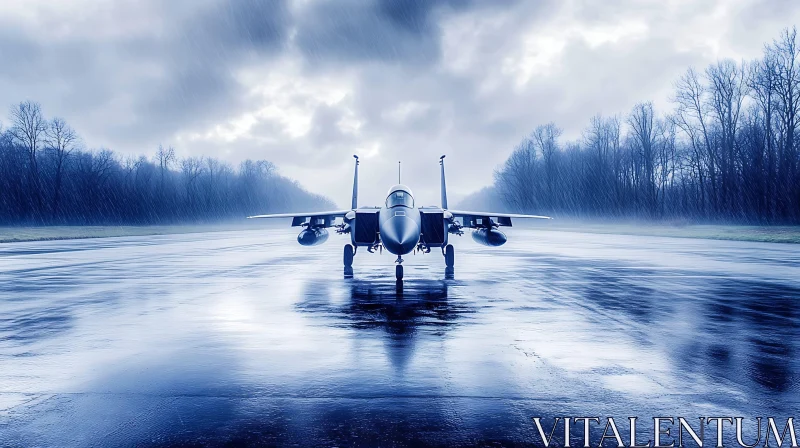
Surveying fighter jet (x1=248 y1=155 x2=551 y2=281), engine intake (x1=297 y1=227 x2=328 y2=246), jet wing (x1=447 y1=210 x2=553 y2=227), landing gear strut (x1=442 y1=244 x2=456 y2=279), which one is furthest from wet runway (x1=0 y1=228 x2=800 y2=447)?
engine intake (x1=297 y1=227 x2=328 y2=246)

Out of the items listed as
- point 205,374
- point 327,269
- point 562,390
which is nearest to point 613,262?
point 327,269

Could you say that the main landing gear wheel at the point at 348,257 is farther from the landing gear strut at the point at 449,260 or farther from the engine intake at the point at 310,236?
the landing gear strut at the point at 449,260

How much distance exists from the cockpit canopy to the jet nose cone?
1.15 metres

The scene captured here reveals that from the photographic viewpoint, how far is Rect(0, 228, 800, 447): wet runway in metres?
4.57

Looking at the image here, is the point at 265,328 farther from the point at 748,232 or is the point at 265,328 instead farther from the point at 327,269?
the point at 748,232

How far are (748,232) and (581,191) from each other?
49063mm

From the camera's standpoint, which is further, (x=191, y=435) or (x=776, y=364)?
(x=776, y=364)

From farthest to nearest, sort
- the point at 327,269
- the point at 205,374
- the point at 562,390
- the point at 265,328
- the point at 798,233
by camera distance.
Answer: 1. the point at 798,233
2. the point at 327,269
3. the point at 265,328
4. the point at 205,374
5. the point at 562,390

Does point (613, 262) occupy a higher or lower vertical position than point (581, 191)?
lower

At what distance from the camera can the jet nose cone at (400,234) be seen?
14.7 m

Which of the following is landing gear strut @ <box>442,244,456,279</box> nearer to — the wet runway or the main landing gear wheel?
the main landing gear wheel

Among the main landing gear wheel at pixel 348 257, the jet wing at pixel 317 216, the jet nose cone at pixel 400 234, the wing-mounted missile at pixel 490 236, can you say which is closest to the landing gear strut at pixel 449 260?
the wing-mounted missile at pixel 490 236

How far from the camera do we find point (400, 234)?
14758mm

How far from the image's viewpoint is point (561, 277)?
16.7 metres
